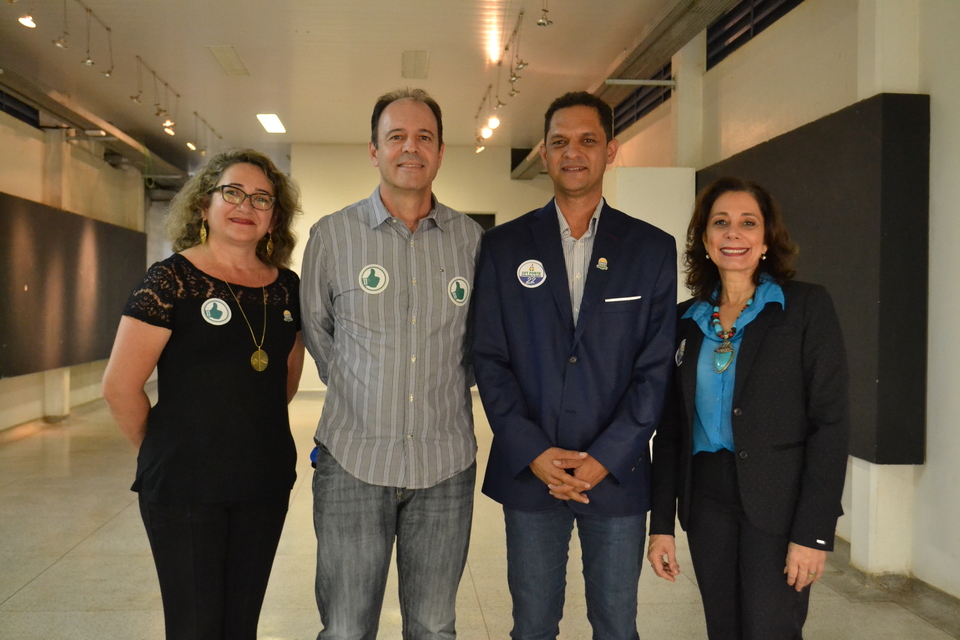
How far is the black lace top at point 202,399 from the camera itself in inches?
76.9

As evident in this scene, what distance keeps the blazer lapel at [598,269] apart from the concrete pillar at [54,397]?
9024mm

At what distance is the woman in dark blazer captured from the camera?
184cm

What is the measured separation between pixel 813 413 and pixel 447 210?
118cm

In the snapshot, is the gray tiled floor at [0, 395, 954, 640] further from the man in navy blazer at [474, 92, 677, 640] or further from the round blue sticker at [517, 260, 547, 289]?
the round blue sticker at [517, 260, 547, 289]

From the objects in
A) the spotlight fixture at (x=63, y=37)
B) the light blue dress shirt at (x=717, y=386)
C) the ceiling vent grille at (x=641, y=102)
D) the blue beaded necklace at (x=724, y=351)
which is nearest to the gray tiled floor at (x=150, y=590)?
the light blue dress shirt at (x=717, y=386)

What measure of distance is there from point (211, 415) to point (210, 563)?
0.40 m

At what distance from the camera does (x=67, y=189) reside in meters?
9.52

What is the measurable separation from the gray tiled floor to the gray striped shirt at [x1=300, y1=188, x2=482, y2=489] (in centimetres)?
155

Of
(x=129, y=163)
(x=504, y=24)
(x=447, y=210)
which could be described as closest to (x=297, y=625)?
(x=447, y=210)

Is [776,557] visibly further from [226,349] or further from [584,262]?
[226,349]

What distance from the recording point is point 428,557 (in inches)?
82.2

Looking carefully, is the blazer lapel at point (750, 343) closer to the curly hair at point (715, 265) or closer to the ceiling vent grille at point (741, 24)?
the curly hair at point (715, 265)

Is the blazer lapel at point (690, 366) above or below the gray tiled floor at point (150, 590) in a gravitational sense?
above

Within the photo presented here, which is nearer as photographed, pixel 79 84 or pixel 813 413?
pixel 813 413
